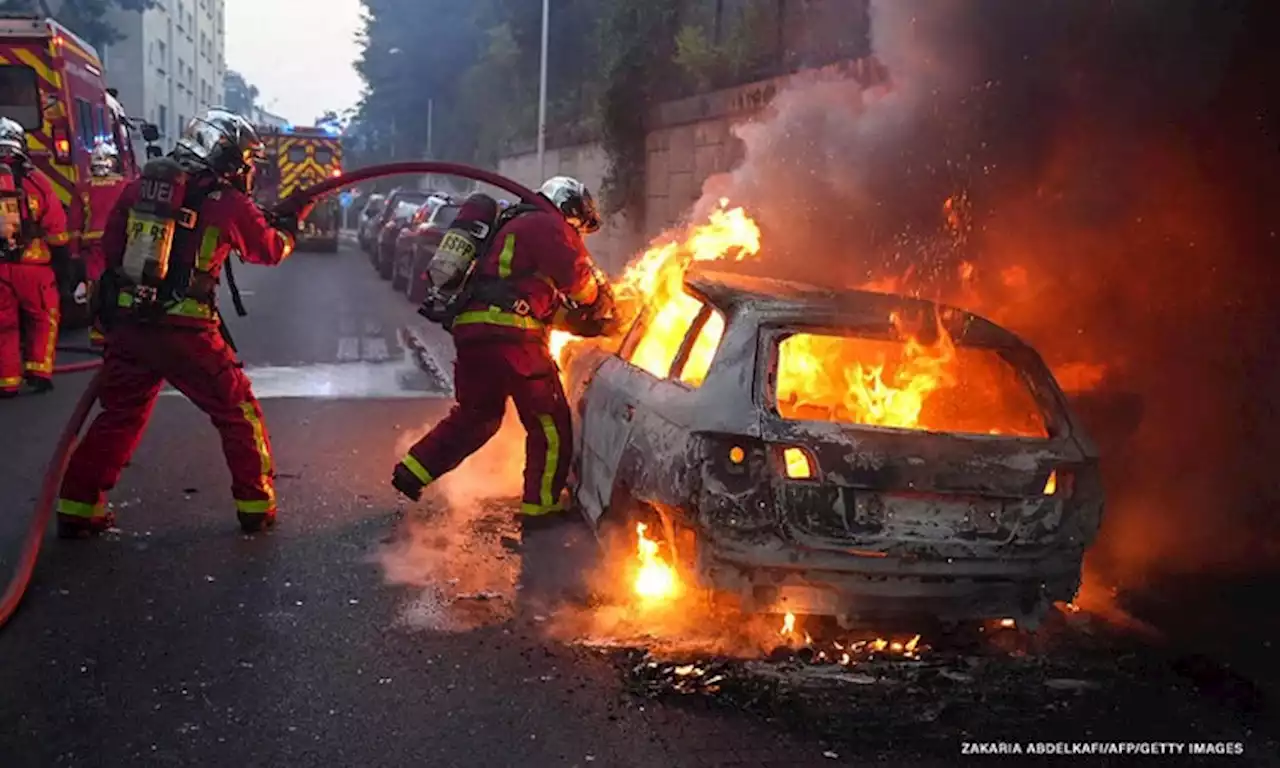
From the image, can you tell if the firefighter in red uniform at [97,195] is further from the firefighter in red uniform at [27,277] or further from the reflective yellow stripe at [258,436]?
the reflective yellow stripe at [258,436]

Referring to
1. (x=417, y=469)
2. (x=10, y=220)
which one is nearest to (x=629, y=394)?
(x=417, y=469)

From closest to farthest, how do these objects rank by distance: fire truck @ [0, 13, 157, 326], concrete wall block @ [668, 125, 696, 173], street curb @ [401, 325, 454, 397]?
street curb @ [401, 325, 454, 397] → fire truck @ [0, 13, 157, 326] → concrete wall block @ [668, 125, 696, 173]

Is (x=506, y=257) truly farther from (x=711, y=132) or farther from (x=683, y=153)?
(x=683, y=153)

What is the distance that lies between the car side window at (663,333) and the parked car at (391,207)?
16791 mm

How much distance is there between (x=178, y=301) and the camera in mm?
5309

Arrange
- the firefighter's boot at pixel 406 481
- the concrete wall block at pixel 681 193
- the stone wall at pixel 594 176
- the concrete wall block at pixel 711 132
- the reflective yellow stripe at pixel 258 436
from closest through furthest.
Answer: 1. the reflective yellow stripe at pixel 258 436
2. the firefighter's boot at pixel 406 481
3. the concrete wall block at pixel 711 132
4. the concrete wall block at pixel 681 193
5. the stone wall at pixel 594 176

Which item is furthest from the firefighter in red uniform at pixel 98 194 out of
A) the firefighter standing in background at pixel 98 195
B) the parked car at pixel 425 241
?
the parked car at pixel 425 241

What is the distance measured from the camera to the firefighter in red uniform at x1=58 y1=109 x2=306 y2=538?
525 cm

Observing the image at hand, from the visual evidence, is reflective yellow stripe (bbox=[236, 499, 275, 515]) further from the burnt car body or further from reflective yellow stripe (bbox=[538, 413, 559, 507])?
the burnt car body

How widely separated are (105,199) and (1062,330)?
34.7ft

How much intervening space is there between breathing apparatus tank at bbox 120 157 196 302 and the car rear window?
9.14 feet

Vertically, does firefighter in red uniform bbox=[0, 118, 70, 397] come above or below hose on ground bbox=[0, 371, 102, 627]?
above

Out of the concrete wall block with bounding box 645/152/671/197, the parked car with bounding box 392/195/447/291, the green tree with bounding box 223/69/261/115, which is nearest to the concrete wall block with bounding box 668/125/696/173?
the concrete wall block with bounding box 645/152/671/197

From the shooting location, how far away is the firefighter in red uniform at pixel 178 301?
525cm
